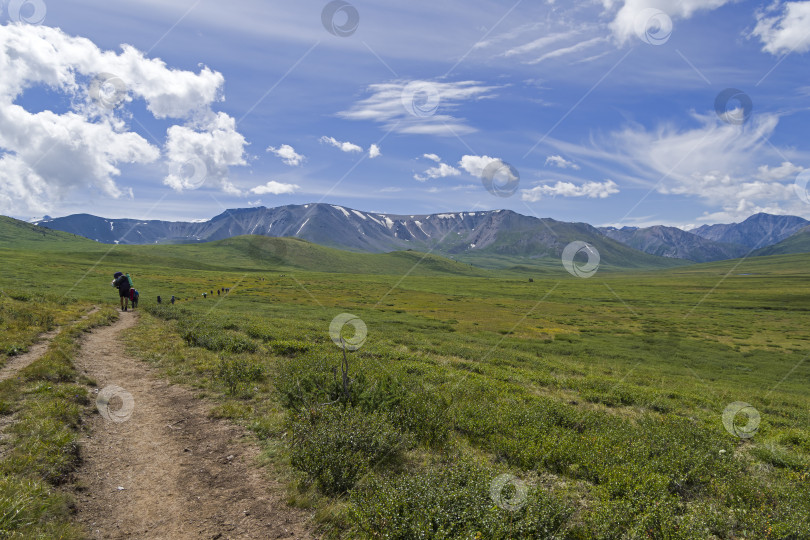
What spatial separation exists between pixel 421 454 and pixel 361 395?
3.22m

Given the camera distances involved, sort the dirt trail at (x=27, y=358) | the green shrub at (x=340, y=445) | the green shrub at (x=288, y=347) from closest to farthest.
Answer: the green shrub at (x=340, y=445) → the dirt trail at (x=27, y=358) → the green shrub at (x=288, y=347)

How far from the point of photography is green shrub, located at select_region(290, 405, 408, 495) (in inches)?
325

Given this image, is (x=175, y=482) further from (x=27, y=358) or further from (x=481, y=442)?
(x=27, y=358)

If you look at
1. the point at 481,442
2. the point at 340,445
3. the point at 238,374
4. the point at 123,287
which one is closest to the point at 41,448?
the point at 340,445

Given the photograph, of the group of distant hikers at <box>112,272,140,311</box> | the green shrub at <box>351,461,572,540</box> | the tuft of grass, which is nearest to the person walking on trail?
the group of distant hikers at <box>112,272,140,311</box>

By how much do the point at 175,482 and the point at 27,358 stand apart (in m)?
11.3

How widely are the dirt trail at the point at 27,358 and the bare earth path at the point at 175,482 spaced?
4.19 m

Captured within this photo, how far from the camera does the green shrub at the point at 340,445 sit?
8250mm

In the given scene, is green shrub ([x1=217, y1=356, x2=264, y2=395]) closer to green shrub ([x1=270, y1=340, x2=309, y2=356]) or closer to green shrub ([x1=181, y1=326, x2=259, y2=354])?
green shrub ([x1=181, y1=326, x2=259, y2=354])

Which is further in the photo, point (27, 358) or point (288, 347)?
point (288, 347)

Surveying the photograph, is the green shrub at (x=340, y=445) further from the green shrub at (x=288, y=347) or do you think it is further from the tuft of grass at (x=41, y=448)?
the green shrub at (x=288, y=347)

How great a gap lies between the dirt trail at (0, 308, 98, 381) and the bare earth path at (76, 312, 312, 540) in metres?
4.19

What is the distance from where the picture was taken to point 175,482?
8.15 m

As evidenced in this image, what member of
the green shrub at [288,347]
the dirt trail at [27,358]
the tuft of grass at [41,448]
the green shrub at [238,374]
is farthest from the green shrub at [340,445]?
the green shrub at [288,347]
